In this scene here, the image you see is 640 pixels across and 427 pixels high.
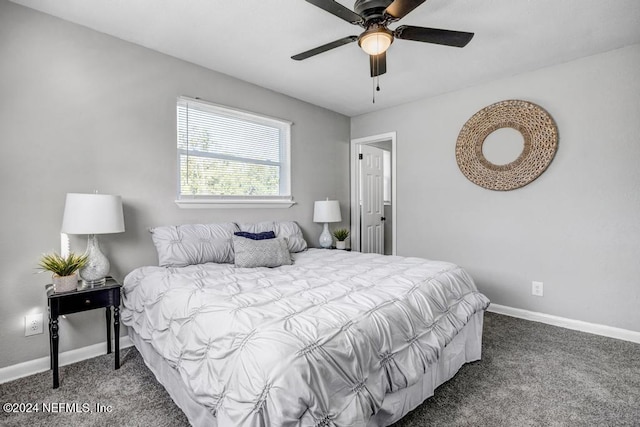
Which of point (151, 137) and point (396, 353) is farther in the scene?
point (151, 137)

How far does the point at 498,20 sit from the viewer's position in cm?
231

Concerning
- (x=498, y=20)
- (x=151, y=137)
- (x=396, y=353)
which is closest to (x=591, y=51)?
(x=498, y=20)

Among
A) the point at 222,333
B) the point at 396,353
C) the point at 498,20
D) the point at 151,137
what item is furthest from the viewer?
the point at 151,137

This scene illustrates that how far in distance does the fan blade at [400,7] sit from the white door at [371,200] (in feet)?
9.78

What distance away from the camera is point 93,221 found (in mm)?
2111

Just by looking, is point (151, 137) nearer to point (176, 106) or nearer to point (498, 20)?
point (176, 106)

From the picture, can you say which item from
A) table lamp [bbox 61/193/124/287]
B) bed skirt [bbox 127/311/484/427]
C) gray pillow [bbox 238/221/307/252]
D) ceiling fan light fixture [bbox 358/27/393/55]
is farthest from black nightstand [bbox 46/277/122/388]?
ceiling fan light fixture [bbox 358/27/393/55]

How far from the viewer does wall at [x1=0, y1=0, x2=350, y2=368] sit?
83.7 inches

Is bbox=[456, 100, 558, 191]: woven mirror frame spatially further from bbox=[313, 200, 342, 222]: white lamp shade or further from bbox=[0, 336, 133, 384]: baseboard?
bbox=[0, 336, 133, 384]: baseboard

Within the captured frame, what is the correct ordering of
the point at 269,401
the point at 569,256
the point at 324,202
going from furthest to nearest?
the point at 324,202
the point at 569,256
the point at 269,401

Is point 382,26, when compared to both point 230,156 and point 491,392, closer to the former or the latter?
point 230,156

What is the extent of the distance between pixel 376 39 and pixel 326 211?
90.7 inches

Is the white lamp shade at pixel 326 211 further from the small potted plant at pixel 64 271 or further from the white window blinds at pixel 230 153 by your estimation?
the small potted plant at pixel 64 271

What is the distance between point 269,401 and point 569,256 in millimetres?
3250
